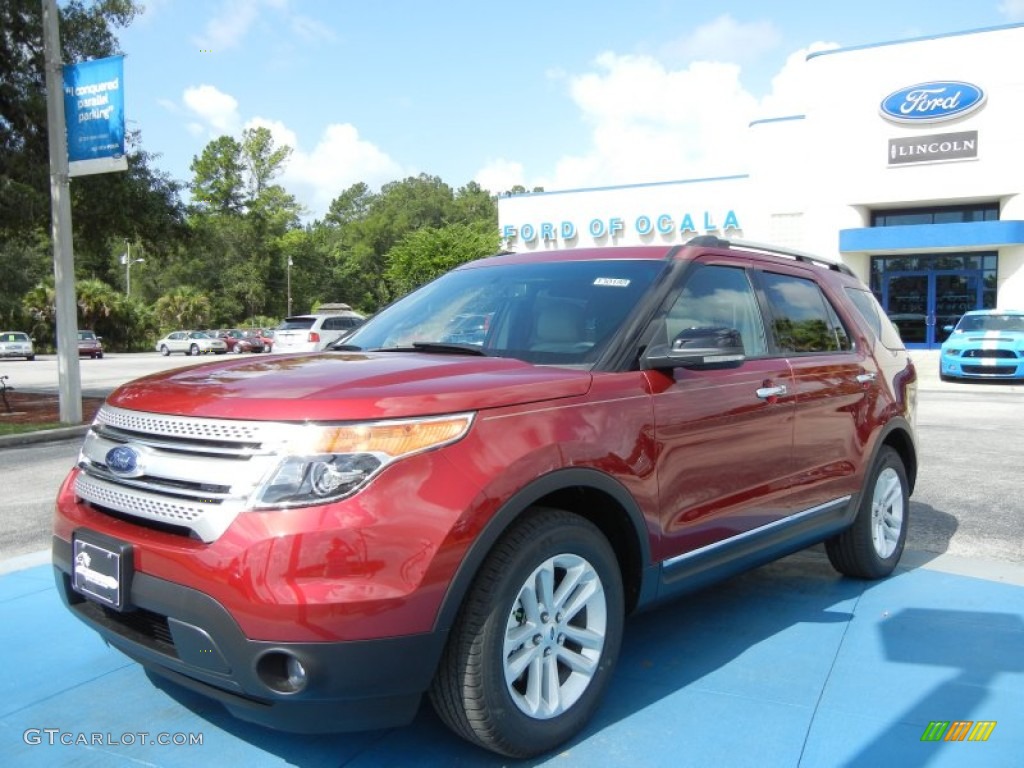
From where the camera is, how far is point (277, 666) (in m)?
2.42

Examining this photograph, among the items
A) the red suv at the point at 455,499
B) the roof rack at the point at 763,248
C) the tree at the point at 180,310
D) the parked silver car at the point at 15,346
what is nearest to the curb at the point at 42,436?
the red suv at the point at 455,499

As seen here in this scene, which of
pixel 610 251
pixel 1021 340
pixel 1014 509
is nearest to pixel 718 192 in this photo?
pixel 1021 340

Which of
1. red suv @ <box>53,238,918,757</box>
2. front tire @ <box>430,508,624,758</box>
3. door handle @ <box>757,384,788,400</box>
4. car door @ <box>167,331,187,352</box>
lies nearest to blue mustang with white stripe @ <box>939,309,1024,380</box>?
red suv @ <box>53,238,918,757</box>

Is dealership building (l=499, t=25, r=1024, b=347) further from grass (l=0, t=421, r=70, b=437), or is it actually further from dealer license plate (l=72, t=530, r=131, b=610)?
dealer license plate (l=72, t=530, r=131, b=610)

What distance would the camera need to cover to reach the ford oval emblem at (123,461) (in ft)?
8.96

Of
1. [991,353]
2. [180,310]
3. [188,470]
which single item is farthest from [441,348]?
[180,310]

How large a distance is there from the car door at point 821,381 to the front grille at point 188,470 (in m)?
2.57

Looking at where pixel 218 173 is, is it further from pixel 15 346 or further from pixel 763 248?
pixel 763 248

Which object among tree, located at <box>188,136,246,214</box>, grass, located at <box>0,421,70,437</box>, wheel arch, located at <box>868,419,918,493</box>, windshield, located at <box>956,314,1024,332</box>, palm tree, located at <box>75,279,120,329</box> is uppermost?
tree, located at <box>188,136,246,214</box>

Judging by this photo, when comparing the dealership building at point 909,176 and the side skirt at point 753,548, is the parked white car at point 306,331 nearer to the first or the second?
the dealership building at point 909,176

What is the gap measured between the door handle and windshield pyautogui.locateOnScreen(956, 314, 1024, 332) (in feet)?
59.0

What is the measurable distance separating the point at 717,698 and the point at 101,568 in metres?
2.32

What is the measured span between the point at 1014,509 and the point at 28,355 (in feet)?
146

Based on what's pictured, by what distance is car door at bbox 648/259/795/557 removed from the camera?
3.30 metres
